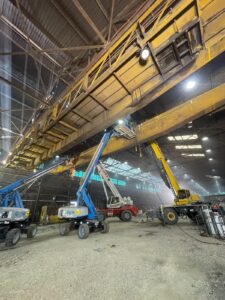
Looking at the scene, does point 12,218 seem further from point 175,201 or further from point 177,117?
Answer: point 175,201

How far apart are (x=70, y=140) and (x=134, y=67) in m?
4.27

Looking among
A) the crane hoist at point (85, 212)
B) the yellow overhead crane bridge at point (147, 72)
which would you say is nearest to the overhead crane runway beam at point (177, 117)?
the yellow overhead crane bridge at point (147, 72)

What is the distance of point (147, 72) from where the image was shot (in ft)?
13.2

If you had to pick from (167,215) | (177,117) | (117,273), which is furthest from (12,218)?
(167,215)

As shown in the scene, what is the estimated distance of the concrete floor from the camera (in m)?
2.06

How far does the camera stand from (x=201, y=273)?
254cm

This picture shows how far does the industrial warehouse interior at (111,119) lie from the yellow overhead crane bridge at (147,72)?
0.03 m

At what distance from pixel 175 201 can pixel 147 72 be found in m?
7.18

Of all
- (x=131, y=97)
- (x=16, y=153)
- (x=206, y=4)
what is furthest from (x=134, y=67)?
(x=16, y=153)

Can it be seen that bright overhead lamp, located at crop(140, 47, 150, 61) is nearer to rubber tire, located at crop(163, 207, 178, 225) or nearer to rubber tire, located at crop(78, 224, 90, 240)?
rubber tire, located at crop(78, 224, 90, 240)

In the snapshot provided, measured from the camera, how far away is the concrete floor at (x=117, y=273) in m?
2.06

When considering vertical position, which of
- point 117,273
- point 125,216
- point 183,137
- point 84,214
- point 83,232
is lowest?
point 117,273

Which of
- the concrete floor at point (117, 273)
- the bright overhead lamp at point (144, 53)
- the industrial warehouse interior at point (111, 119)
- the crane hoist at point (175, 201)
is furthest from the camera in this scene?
the crane hoist at point (175, 201)

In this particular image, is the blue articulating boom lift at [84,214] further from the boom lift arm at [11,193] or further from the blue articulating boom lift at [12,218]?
the boom lift arm at [11,193]
